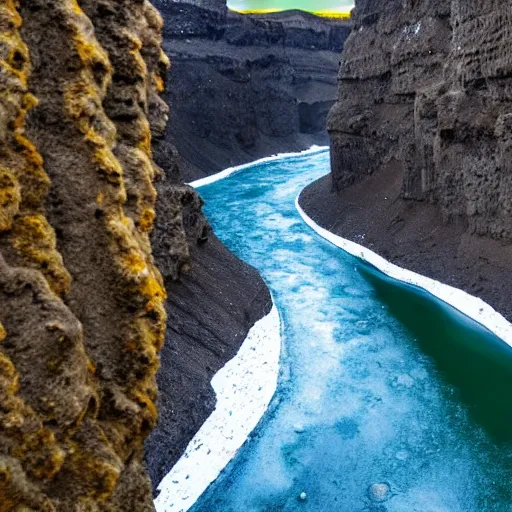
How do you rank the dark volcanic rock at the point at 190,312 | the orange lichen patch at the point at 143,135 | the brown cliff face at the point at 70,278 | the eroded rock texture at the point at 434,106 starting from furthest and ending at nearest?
1. the eroded rock texture at the point at 434,106
2. the dark volcanic rock at the point at 190,312
3. the orange lichen patch at the point at 143,135
4. the brown cliff face at the point at 70,278

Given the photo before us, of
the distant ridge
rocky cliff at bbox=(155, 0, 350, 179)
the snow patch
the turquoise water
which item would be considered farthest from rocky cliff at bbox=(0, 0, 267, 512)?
the distant ridge

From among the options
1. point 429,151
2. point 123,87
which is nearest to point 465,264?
point 429,151

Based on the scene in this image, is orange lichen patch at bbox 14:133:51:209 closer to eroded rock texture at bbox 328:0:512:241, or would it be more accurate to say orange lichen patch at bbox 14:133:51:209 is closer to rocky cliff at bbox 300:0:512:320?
rocky cliff at bbox 300:0:512:320

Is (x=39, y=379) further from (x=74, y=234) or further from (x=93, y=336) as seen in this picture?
(x=74, y=234)

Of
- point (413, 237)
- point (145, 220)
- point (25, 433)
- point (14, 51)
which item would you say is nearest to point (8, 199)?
point (14, 51)

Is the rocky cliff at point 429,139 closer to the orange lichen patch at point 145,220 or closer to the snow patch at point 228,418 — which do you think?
the snow patch at point 228,418

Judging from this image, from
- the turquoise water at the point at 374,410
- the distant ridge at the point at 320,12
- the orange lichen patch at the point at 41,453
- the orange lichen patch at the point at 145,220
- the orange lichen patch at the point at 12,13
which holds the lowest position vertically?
the turquoise water at the point at 374,410

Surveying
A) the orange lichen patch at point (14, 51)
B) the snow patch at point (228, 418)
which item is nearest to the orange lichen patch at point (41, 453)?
the orange lichen patch at point (14, 51)
